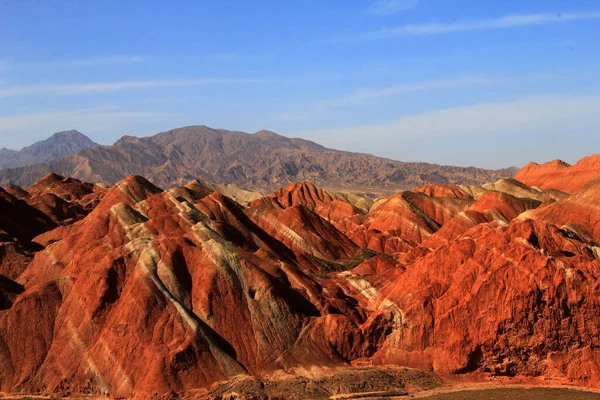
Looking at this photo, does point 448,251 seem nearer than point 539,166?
Yes

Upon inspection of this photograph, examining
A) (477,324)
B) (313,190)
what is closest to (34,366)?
(477,324)

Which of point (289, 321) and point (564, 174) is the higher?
point (564, 174)

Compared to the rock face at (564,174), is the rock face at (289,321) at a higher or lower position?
lower

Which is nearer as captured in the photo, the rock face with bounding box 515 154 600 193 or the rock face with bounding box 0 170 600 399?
the rock face with bounding box 0 170 600 399

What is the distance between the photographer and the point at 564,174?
574 feet

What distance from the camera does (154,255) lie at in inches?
2773

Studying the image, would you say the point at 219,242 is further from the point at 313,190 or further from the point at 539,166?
the point at 539,166

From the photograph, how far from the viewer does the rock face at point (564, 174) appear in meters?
164

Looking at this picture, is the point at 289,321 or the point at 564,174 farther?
the point at 564,174

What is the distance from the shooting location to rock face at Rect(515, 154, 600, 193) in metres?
164

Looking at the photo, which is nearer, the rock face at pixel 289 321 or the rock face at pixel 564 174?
the rock face at pixel 289 321

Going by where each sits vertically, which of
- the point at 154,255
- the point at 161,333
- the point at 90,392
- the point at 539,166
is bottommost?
the point at 90,392

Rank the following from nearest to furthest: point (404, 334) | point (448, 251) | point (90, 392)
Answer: point (90, 392), point (404, 334), point (448, 251)

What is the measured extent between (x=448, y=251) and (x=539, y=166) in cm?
13342
